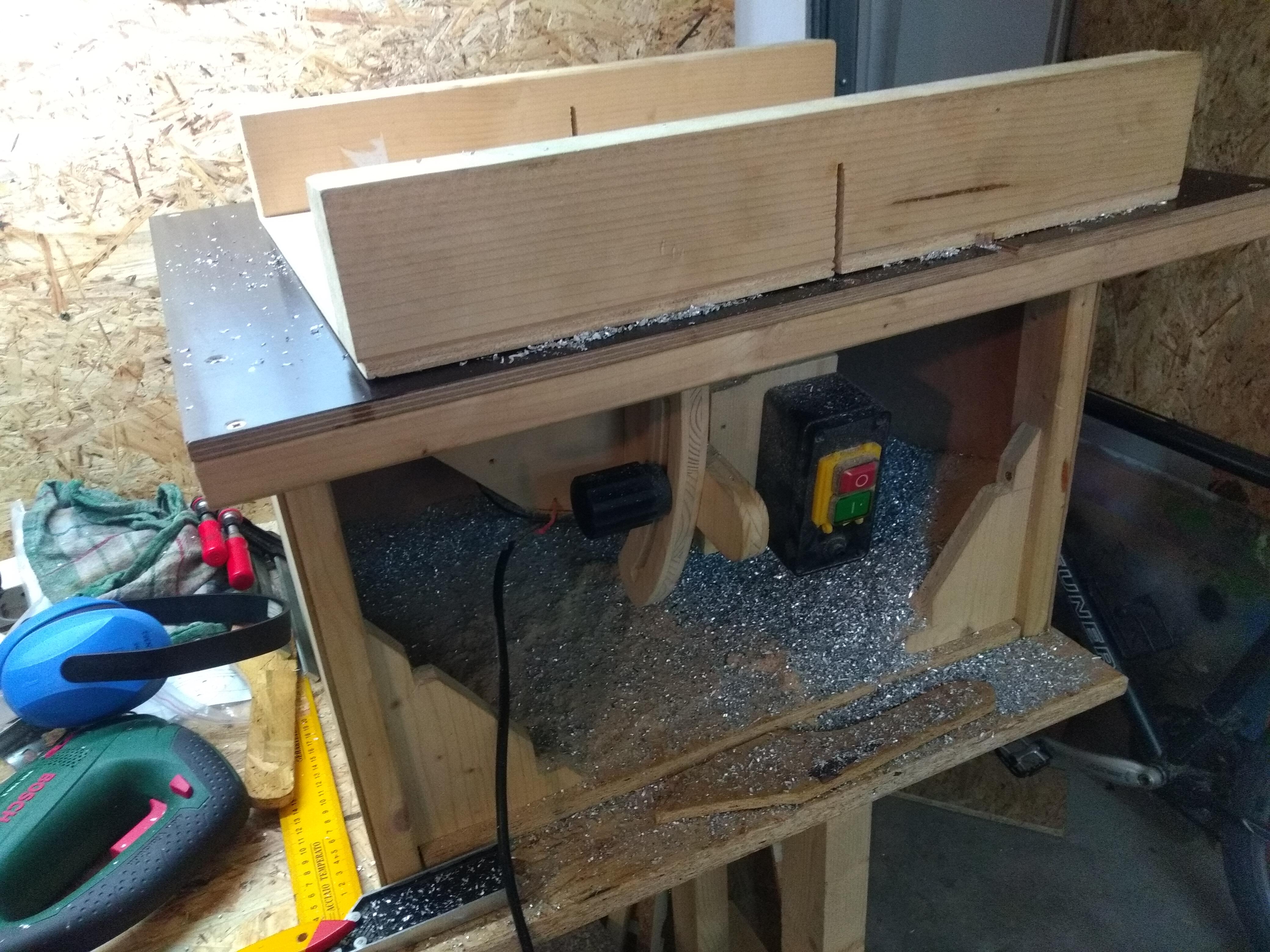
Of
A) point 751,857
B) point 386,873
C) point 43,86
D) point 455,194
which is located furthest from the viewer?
point 751,857

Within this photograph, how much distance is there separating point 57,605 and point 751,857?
3.00 feet

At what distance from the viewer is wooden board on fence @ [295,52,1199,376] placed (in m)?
0.39

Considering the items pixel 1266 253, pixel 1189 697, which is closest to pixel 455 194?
pixel 1266 253

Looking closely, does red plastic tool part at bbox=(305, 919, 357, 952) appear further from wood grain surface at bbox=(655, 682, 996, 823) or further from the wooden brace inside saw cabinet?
wood grain surface at bbox=(655, 682, 996, 823)

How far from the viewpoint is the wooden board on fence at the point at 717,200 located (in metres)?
0.39

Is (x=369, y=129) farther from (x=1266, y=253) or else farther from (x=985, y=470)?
(x=1266, y=253)

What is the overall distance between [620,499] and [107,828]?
1.41ft

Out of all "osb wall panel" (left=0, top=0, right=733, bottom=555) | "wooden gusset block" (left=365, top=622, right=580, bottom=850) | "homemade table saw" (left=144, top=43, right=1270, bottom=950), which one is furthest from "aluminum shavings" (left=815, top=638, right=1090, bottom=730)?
"osb wall panel" (left=0, top=0, right=733, bottom=555)

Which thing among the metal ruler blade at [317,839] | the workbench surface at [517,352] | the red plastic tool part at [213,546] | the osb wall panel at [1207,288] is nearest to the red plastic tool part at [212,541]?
the red plastic tool part at [213,546]

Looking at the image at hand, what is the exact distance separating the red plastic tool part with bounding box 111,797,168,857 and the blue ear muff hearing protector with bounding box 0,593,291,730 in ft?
0.29

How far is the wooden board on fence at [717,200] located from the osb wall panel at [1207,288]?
0.48m

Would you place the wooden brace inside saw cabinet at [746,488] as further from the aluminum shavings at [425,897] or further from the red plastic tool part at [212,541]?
the red plastic tool part at [212,541]

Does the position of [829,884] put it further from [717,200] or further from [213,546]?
[213,546]

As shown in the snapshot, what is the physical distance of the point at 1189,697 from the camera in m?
1.21
